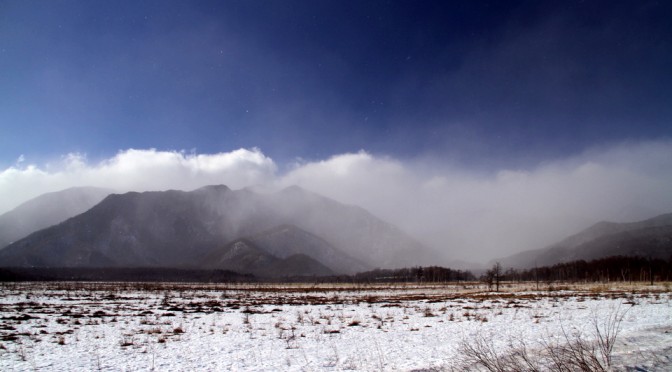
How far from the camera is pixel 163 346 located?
1534 centimetres

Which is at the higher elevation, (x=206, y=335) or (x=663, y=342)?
(x=663, y=342)

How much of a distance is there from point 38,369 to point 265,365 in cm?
715

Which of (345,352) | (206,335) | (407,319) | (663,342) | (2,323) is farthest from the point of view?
(407,319)

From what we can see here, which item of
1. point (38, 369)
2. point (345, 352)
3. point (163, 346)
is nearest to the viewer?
point (38, 369)

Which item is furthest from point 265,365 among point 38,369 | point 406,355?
point 38,369

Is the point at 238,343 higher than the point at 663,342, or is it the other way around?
the point at 663,342

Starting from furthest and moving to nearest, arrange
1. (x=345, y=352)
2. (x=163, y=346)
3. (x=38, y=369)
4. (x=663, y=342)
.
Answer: (x=163, y=346)
(x=345, y=352)
(x=663, y=342)
(x=38, y=369)

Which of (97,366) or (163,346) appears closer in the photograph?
(97,366)

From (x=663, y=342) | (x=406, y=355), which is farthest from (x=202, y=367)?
(x=663, y=342)

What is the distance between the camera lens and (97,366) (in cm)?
1195

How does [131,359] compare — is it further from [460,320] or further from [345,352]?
[460,320]

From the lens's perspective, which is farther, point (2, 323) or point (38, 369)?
point (2, 323)

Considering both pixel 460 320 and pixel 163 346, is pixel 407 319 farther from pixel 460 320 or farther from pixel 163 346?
pixel 163 346

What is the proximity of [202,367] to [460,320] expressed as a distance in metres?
16.7
